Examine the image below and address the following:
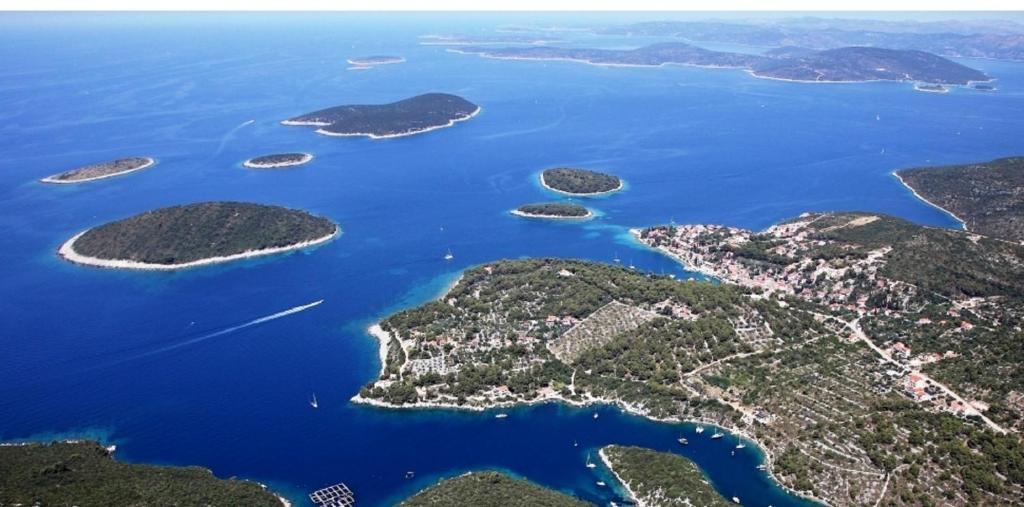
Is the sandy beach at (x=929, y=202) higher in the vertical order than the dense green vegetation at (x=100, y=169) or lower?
higher

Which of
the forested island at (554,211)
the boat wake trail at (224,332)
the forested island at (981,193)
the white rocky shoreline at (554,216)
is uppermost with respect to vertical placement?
the forested island at (981,193)

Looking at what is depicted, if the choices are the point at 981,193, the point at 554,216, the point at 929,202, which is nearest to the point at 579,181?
the point at 554,216

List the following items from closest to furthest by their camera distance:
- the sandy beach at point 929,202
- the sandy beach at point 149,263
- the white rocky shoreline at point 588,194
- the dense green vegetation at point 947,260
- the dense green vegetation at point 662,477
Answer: the dense green vegetation at point 662,477, the dense green vegetation at point 947,260, the sandy beach at point 149,263, the sandy beach at point 929,202, the white rocky shoreline at point 588,194

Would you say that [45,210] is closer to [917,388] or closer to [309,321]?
[309,321]

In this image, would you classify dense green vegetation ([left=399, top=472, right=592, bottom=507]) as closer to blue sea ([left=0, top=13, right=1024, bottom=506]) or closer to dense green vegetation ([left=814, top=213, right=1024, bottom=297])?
blue sea ([left=0, top=13, right=1024, bottom=506])

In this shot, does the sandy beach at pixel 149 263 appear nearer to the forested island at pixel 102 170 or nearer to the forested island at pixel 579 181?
the forested island at pixel 102 170

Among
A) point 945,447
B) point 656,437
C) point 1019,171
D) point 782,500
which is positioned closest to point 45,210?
point 656,437

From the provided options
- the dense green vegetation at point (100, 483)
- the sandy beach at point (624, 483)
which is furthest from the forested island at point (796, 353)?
the dense green vegetation at point (100, 483)
